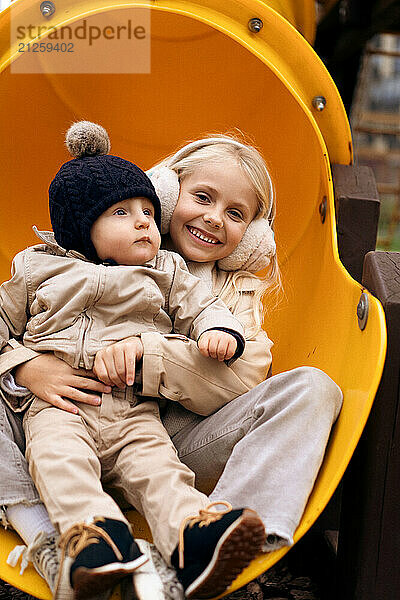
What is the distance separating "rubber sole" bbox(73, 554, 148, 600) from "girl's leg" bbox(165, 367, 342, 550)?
0.20m

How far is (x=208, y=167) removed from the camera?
169cm

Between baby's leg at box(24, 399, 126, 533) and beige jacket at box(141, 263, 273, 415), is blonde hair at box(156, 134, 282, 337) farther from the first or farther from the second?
baby's leg at box(24, 399, 126, 533)

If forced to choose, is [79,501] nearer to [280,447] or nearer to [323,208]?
[280,447]

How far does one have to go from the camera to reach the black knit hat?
137cm

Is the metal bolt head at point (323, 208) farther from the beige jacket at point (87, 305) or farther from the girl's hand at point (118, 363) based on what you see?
the girl's hand at point (118, 363)

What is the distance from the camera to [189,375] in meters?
1.35

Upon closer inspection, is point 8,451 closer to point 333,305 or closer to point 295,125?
point 333,305

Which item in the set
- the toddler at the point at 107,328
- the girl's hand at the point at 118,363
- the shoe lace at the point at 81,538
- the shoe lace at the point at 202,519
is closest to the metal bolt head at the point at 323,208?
the toddler at the point at 107,328

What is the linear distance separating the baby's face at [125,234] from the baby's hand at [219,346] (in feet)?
0.77

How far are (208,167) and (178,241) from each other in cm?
19

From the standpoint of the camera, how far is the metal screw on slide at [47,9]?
1.73m

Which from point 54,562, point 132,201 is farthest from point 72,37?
point 54,562

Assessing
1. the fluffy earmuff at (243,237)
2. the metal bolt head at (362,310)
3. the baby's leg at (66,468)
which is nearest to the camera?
the baby's leg at (66,468)

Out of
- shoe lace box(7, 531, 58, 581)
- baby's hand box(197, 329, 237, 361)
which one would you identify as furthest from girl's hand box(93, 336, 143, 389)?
shoe lace box(7, 531, 58, 581)
